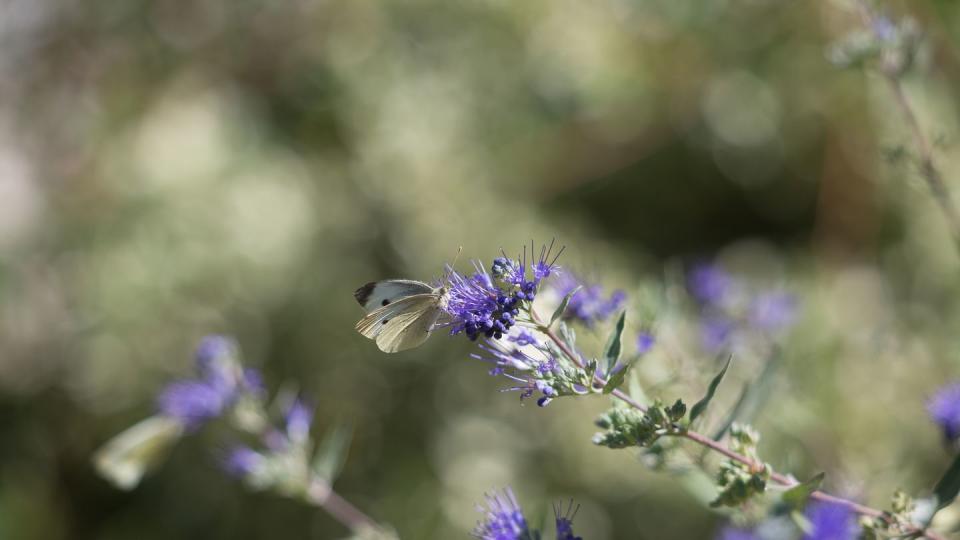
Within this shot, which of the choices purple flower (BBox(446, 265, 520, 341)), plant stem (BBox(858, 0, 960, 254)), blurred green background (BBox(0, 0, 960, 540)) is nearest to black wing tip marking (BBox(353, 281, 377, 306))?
purple flower (BBox(446, 265, 520, 341))

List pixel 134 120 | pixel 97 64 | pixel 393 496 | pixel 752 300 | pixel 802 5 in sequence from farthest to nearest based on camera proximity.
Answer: pixel 97 64
pixel 134 120
pixel 802 5
pixel 393 496
pixel 752 300

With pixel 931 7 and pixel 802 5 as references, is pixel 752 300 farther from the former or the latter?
pixel 802 5

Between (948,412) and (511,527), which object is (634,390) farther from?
(948,412)

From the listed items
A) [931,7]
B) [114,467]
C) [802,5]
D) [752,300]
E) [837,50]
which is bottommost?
[114,467]

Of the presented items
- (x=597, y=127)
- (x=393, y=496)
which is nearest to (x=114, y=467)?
(x=393, y=496)

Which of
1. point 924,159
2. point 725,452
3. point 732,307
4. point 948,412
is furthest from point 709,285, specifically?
point 725,452

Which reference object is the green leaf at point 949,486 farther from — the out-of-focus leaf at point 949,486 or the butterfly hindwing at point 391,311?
the butterfly hindwing at point 391,311

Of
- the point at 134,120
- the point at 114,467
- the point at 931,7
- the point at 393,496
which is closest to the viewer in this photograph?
the point at 114,467

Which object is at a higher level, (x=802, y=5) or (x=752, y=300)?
(x=802, y=5)
